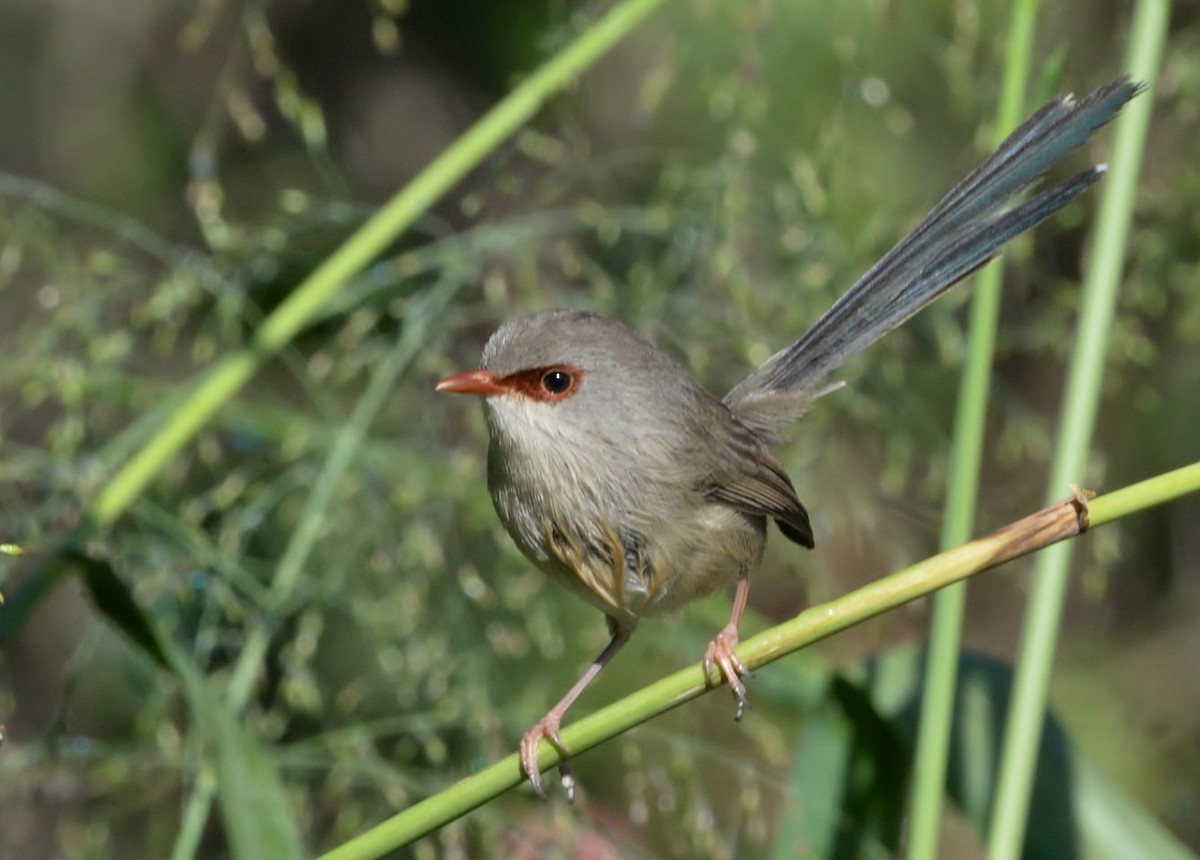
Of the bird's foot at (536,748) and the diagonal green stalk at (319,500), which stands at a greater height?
the diagonal green stalk at (319,500)

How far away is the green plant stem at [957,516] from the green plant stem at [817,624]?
0.94 feet

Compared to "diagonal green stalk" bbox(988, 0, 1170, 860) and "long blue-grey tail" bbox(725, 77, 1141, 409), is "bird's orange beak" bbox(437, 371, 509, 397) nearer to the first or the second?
"long blue-grey tail" bbox(725, 77, 1141, 409)

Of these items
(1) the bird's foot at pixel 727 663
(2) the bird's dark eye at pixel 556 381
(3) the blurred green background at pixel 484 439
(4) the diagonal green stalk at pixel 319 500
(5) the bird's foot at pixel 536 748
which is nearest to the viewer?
(5) the bird's foot at pixel 536 748

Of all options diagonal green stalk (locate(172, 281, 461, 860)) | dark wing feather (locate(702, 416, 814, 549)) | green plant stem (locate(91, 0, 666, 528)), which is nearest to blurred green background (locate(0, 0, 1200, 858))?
diagonal green stalk (locate(172, 281, 461, 860))

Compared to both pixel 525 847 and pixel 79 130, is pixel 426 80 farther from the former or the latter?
pixel 525 847

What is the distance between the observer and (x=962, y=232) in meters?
2.86

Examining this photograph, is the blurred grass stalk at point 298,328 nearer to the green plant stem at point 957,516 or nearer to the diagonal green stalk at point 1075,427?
the green plant stem at point 957,516

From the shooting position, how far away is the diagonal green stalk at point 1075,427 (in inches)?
89.7

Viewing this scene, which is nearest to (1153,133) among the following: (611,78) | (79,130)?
(611,78)

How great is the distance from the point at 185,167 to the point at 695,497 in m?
3.55

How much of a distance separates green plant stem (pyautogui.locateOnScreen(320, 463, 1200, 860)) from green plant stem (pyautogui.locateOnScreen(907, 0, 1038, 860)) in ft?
0.94

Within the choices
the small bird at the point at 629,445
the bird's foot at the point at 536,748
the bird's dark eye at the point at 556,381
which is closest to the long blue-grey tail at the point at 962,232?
the small bird at the point at 629,445

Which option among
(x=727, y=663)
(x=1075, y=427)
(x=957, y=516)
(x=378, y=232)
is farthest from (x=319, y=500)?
(x=1075, y=427)

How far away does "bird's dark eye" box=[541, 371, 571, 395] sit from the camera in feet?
9.62
